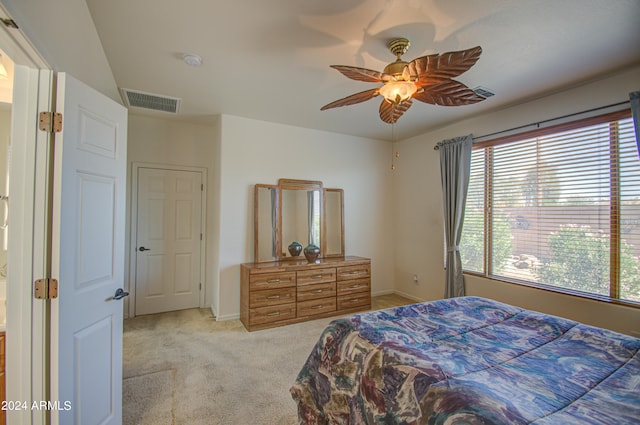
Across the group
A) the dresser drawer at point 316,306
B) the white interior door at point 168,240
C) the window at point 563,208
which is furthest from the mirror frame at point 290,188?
the window at point 563,208

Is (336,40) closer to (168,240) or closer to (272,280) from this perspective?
(272,280)

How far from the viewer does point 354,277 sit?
396cm

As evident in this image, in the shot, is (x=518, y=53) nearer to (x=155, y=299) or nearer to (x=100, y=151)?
Answer: (x=100, y=151)

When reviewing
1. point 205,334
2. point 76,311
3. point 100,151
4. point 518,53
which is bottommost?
point 205,334

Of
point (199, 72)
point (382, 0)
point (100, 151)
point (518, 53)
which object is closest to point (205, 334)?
point (100, 151)

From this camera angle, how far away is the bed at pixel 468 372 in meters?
1.01

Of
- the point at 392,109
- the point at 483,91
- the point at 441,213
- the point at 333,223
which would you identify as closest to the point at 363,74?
the point at 392,109

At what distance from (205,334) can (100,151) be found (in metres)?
2.38

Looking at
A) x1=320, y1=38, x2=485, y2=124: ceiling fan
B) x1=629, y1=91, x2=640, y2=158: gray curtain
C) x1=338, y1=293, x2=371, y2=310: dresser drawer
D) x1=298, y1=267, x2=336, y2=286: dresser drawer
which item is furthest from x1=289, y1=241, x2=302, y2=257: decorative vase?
x1=629, y1=91, x2=640, y2=158: gray curtain

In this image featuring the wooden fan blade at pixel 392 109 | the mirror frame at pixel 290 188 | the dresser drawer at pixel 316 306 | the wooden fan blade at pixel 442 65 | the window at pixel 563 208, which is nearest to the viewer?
the wooden fan blade at pixel 442 65

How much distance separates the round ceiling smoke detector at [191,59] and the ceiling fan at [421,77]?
1296 millimetres

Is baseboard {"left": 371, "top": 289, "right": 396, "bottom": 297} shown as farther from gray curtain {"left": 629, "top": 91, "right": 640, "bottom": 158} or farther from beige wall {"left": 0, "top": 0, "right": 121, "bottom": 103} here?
beige wall {"left": 0, "top": 0, "right": 121, "bottom": 103}

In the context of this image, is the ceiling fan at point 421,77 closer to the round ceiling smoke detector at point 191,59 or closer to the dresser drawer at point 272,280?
the round ceiling smoke detector at point 191,59

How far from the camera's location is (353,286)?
394 cm
